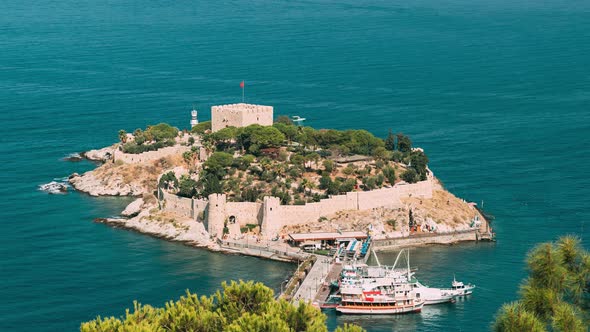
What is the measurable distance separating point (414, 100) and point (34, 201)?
63.4 metres

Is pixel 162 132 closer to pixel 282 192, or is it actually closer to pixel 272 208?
pixel 282 192

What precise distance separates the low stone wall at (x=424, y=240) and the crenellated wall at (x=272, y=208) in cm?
518

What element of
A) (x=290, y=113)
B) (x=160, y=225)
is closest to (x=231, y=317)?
(x=160, y=225)

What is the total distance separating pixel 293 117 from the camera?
12975 centimetres

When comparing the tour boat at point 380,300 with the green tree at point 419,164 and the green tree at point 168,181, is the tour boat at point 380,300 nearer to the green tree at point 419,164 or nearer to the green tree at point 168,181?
the green tree at point 419,164

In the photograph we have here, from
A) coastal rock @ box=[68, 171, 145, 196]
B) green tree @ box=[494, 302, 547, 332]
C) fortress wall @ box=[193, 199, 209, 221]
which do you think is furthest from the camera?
coastal rock @ box=[68, 171, 145, 196]

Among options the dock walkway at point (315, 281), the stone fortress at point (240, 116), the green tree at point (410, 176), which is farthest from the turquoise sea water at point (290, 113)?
the stone fortress at point (240, 116)

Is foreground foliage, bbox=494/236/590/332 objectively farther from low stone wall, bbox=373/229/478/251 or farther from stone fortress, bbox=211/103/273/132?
stone fortress, bbox=211/103/273/132

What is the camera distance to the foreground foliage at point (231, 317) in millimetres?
48750

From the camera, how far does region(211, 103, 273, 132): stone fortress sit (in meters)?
110

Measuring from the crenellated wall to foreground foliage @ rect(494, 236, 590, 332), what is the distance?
4801 cm

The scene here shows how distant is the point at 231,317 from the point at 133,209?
1824 inches

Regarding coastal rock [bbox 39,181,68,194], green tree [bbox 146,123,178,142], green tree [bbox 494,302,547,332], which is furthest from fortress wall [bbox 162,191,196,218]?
green tree [bbox 494,302,547,332]

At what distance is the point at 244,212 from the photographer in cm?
9250
